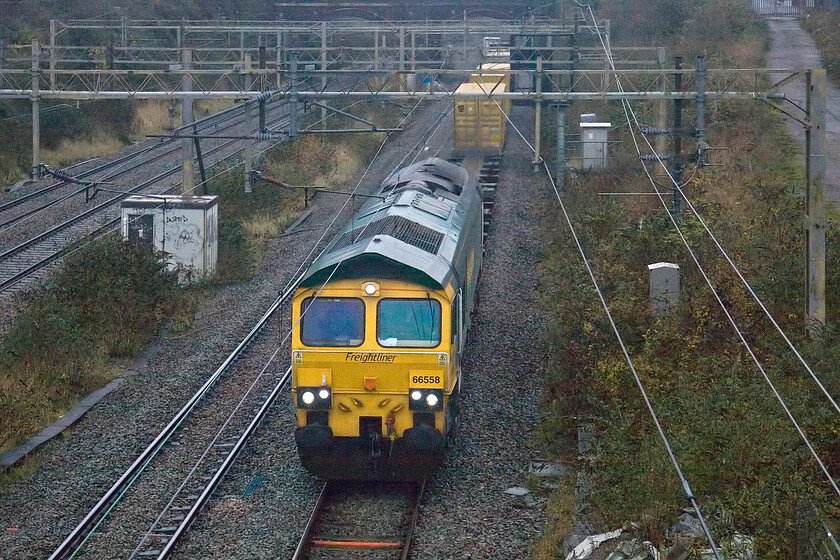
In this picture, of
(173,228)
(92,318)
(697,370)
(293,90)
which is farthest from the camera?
(173,228)

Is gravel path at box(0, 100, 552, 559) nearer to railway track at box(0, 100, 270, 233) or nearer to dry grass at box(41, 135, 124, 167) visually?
railway track at box(0, 100, 270, 233)

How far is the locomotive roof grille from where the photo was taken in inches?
412

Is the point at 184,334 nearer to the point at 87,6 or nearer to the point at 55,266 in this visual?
the point at 55,266

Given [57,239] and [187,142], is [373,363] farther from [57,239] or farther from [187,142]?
[57,239]

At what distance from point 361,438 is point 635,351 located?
160 inches

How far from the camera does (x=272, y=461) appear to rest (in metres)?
10.8

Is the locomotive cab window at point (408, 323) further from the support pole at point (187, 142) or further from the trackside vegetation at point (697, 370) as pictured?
the support pole at point (187, 142)

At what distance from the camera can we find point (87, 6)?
43.6 m

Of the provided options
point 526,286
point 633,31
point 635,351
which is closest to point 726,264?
point 635,351

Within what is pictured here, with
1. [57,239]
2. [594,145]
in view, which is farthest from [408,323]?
[594,145]

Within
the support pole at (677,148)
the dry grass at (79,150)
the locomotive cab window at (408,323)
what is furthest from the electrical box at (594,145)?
the locomotive cab window at (408,323)

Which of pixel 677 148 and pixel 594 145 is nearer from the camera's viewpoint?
pixel 677 148

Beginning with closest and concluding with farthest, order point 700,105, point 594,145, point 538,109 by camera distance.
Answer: point 700,105
point 538,109
point 594,145

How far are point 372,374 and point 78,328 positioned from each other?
6158 mm
